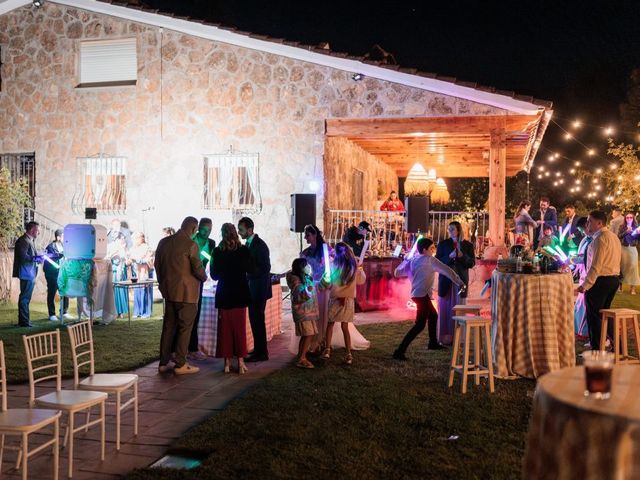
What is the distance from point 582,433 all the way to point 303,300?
15.6 ft

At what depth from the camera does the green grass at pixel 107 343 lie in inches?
301

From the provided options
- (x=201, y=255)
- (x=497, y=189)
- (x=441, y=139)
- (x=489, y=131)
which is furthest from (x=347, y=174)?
(x=201, y=255)

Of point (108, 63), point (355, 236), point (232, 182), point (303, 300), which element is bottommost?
point (303, 300)

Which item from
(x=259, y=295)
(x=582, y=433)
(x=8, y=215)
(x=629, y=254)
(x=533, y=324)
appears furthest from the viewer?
(x=8, y=215)

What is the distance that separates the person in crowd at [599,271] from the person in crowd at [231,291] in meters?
3.86

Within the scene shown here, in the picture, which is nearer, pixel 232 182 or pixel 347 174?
pixel 232 182

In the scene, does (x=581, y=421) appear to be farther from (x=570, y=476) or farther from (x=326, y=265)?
(x=326, y=265)

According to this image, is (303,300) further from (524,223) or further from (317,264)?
(524,223)

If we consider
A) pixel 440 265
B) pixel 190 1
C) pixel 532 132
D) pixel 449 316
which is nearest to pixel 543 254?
pixel 440 265

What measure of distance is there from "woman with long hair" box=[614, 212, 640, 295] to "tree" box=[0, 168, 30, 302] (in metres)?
12.3

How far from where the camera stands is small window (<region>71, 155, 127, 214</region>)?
1401cm

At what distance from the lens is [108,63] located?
46.4 ft

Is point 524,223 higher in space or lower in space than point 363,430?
higher

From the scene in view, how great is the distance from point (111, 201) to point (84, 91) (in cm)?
250
